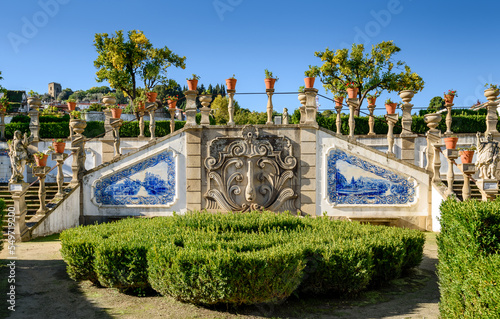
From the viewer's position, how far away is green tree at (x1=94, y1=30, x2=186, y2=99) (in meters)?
21.9

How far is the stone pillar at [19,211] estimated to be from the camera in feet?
32.7

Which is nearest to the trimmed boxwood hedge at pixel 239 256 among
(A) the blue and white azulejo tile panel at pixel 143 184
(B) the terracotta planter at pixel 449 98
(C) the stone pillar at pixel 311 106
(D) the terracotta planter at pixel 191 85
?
(A) the blue and white azulejo tile panel at pixel 143 184

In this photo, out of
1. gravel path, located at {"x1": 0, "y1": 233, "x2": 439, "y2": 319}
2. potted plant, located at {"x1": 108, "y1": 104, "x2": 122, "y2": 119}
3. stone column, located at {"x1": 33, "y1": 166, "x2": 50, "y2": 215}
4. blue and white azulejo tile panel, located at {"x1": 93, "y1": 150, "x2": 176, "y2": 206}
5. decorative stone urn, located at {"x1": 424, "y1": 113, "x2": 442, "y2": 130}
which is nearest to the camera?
gravel path, located at {"x1": 0, "y1": 233, "x2": 439, "y2": 319}

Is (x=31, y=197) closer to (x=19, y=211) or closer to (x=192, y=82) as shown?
(x=19, y=211)

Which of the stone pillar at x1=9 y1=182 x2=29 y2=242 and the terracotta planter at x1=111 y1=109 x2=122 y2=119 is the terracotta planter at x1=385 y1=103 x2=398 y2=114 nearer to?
the terracotta planter at x1=111 y1=109 x2=122 y2=119

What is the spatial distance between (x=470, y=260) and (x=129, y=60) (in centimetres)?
2103

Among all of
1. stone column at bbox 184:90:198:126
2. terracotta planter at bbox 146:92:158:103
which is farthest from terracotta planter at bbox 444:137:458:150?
terracotta planter at bbox 146:92:158:103

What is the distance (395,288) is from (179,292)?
3456mm

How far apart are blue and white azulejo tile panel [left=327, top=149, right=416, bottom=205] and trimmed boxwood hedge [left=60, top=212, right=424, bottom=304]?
3.71m

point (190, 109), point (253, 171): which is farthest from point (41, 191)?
point (253, 171)

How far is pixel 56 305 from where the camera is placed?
5.77 metres

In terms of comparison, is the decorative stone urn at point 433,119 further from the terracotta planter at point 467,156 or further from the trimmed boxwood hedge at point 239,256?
the trimmed boxwood hedge at point 239,256

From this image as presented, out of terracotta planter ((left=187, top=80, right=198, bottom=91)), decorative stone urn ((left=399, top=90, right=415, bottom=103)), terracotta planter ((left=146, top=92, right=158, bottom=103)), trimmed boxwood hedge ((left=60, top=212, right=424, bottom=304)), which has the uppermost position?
terracotta planter ((left=187, top=80, right=198, bottom=91))

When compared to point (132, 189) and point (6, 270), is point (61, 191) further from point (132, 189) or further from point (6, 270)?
point (6, 270)
